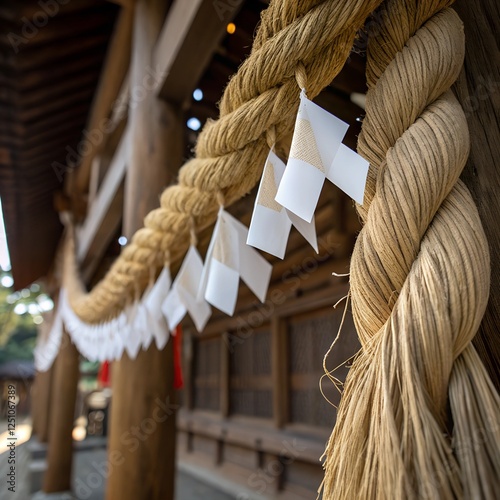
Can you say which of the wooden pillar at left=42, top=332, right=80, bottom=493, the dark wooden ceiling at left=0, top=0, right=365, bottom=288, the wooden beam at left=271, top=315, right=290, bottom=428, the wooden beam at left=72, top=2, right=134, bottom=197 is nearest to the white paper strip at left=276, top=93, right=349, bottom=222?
the dark wooden ceiling at left=0, top=0, right=365, bottom=288

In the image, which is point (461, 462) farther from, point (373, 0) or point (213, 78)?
point (213, 78)

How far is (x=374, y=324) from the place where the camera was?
30 centimetres

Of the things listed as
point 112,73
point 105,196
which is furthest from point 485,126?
point 112,73

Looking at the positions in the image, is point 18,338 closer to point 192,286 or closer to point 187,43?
point 187,43

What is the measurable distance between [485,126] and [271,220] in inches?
8.8

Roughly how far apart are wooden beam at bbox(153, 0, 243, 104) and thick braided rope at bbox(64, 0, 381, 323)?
1.91 ft

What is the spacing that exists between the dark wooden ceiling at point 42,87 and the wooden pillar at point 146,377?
0.87m

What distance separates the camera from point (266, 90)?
1.30 ft

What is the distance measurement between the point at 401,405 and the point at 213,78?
67.2 inches

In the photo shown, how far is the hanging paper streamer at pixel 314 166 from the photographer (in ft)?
1.06

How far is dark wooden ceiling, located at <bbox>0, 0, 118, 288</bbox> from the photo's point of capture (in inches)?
73.2

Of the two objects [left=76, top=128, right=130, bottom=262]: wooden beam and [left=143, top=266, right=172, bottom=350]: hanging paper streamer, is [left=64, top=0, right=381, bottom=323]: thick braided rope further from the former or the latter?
[left=76, top=128, right=130, bottom=262]: wooden beam

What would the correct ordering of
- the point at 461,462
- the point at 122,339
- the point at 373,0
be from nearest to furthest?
the point at 461,462 → the point at 373,0 → the point at 122,339

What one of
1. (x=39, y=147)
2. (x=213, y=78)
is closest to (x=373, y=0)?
(x=213, y=78)
